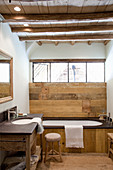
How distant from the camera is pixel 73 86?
4594 mm

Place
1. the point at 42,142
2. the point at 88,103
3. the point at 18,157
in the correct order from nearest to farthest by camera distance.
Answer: the point at 18,157 → the point at 42,142 → the point at 88,103

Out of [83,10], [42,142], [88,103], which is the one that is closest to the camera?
[83,10]

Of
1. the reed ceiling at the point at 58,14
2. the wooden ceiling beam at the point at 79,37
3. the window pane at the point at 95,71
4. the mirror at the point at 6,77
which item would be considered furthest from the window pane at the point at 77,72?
the mirror at the point at 6,77

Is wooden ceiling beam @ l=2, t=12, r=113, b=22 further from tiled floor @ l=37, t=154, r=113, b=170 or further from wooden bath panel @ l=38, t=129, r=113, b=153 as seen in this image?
tiled floor @ l=37, t=154, r=113, b=170

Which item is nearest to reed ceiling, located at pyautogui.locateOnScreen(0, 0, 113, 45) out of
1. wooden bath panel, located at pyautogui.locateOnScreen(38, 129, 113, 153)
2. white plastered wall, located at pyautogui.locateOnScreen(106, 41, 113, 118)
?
white plastered wall, located at pyautogui.locateOnScreen(106, 41, 113, 118)

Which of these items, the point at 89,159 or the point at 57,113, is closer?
the point at 89,159

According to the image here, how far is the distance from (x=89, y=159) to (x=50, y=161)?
83 centimetres

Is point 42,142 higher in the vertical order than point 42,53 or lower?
lower

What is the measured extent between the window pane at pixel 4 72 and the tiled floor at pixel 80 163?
178cm

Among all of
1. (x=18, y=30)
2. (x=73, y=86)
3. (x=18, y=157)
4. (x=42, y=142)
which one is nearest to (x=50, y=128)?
(x=42, y=142)

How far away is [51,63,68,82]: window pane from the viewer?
4.74m

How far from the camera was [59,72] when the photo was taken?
476 cm

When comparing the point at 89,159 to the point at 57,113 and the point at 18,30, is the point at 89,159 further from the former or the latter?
the point at 18,30

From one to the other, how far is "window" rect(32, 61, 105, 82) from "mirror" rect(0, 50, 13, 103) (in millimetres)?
1801
